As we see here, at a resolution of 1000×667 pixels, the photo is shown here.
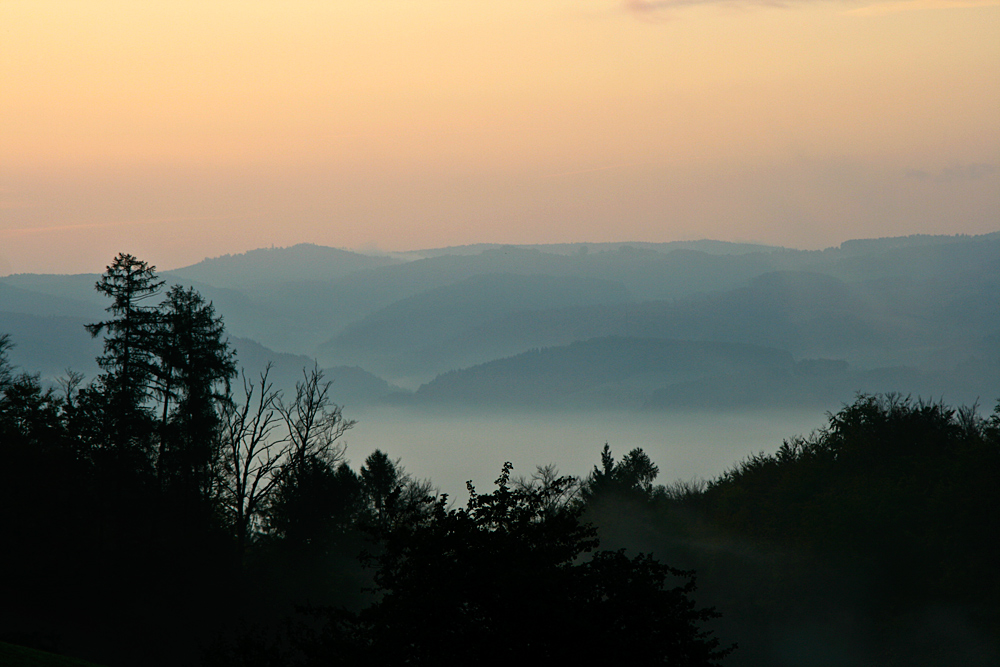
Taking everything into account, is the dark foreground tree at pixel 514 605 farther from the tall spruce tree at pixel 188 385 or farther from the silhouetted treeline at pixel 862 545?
the silhouetted treeline at pixel 862 545

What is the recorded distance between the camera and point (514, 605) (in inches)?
565

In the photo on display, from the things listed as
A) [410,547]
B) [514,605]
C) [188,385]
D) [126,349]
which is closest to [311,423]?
[188,385]

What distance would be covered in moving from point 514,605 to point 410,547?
2.33 metres

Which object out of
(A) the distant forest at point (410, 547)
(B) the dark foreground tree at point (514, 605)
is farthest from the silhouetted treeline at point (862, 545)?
(B) the dark foreground tree at point (514, 605)

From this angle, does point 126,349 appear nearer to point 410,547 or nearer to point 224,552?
point 224,552

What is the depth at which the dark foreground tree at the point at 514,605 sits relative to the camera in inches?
556

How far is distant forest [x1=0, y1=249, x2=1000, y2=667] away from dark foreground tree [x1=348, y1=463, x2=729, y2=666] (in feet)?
0.13

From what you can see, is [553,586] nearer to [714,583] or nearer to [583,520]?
[714,583]

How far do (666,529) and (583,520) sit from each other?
6.26m

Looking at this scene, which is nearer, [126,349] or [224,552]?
[126,349]

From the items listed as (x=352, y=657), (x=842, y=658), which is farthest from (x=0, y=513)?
(x=842, y=658)

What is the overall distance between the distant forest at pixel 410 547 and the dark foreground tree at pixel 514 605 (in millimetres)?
41

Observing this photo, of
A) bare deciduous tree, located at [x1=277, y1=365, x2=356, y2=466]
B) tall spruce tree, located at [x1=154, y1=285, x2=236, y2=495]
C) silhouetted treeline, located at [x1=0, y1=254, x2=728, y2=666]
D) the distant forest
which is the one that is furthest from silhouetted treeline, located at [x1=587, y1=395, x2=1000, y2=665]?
tall spruce tree, located at [x1=154, y1=285, x2=236, y2=495]

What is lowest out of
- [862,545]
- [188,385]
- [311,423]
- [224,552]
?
[224,552]
